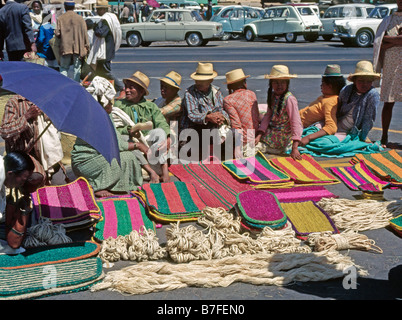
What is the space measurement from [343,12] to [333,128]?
794 inches

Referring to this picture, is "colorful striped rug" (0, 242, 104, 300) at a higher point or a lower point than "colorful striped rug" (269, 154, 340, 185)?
higher

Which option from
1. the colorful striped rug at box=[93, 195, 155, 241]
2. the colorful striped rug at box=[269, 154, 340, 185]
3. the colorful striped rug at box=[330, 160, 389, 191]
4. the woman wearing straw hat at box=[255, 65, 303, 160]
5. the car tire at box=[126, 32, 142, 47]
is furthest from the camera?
the car tire at box=[126, 32, 142, 47]

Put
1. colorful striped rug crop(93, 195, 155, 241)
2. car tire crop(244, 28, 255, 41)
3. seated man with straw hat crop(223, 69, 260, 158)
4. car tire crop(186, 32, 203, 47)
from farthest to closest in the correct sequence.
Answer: car tire crop(244, 28, 255, 41)
car tire crop(186, 32, 203, 47)
seated man with straw hat crop(223, 69, 260, 158)
colorful striped rug crop(93, 195, 155, 241)

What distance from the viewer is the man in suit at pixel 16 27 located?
10.2 metres

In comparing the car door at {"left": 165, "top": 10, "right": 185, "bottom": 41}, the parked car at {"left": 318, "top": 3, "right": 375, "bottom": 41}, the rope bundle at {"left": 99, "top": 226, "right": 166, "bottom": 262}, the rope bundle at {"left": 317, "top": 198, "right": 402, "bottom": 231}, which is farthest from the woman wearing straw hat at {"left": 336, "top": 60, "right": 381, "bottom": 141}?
the parked car at {"left": 318, "top": 3, "right": 375, "bottom": 41}

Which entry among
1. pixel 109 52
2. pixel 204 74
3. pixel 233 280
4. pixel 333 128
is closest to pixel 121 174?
pixel 204 74

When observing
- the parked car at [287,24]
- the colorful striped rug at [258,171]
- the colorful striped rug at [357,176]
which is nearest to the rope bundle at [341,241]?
the colorful striped rug at [357,176]

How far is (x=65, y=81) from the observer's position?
13.9ft

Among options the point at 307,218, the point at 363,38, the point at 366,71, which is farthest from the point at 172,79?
Result: the point at 363,38

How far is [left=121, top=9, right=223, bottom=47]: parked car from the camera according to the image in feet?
80.4

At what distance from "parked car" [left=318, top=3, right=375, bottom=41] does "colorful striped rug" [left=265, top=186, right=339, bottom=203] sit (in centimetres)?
2066

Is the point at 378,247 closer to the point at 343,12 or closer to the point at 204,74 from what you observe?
the point at 204,74

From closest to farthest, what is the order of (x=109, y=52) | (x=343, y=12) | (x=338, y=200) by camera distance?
1. (x=338, y=200)
2. (x=109, y=52)
3. (x=343, y=12)

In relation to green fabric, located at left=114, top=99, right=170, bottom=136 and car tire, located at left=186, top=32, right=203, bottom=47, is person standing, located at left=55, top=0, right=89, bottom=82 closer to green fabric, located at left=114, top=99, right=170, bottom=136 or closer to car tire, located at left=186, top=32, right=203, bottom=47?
green fabric, located at left=114, top=99, right=170, bottom=136
